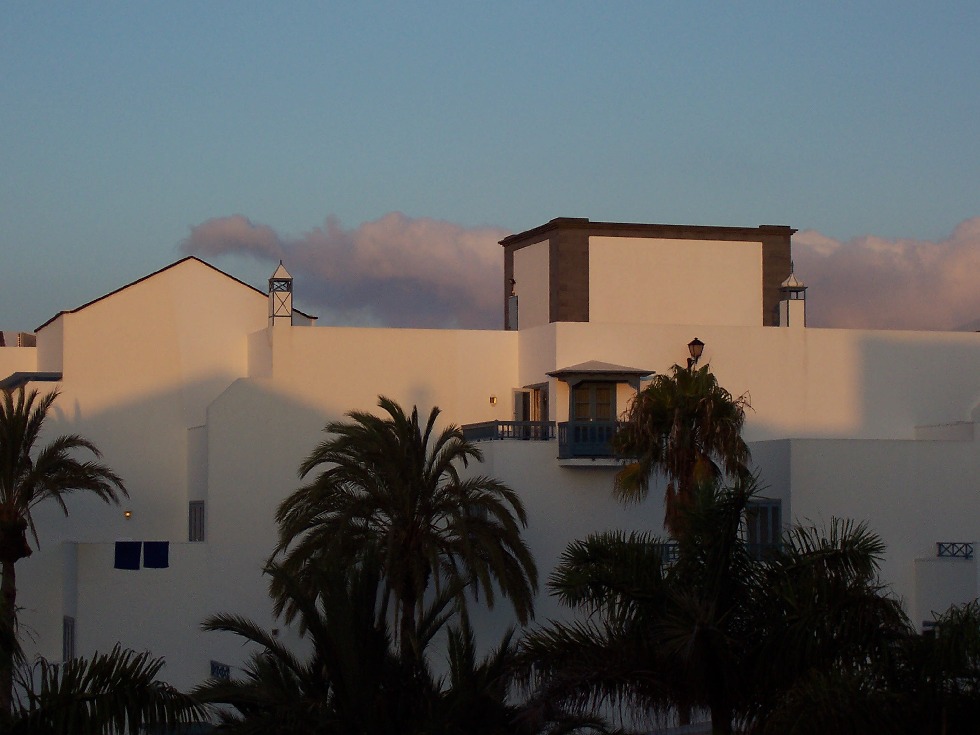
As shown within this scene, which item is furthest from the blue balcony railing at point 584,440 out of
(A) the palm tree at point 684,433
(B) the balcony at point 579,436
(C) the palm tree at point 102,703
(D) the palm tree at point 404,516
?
(C) the palm tree at point 102,703

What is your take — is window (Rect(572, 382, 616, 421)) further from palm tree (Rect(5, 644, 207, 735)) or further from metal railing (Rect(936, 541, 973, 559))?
palm tree (Rect(5, 644, 207, 735))

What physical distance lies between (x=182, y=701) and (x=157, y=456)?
23.3 metres

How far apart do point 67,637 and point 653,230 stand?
16.2 metres

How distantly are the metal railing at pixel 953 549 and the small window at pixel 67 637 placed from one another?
18390 mm

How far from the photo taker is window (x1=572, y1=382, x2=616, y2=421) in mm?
30953

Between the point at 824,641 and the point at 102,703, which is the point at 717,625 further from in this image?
the point at 102,703

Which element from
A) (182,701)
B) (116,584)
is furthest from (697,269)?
(182,701)

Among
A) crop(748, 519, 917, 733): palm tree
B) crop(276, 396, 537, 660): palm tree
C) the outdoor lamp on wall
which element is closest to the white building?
the outdoor lamp on wall

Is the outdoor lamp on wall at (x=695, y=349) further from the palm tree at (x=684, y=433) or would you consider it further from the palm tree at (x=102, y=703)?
the palm tree at (x=102, y=703)

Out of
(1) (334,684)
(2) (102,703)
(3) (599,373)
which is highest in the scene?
(3) (599,373)

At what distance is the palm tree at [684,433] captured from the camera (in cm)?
2405

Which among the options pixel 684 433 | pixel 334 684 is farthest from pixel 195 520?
pixel 334 684

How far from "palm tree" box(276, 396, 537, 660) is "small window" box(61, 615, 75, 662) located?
8246 mm

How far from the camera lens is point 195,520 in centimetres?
3341
